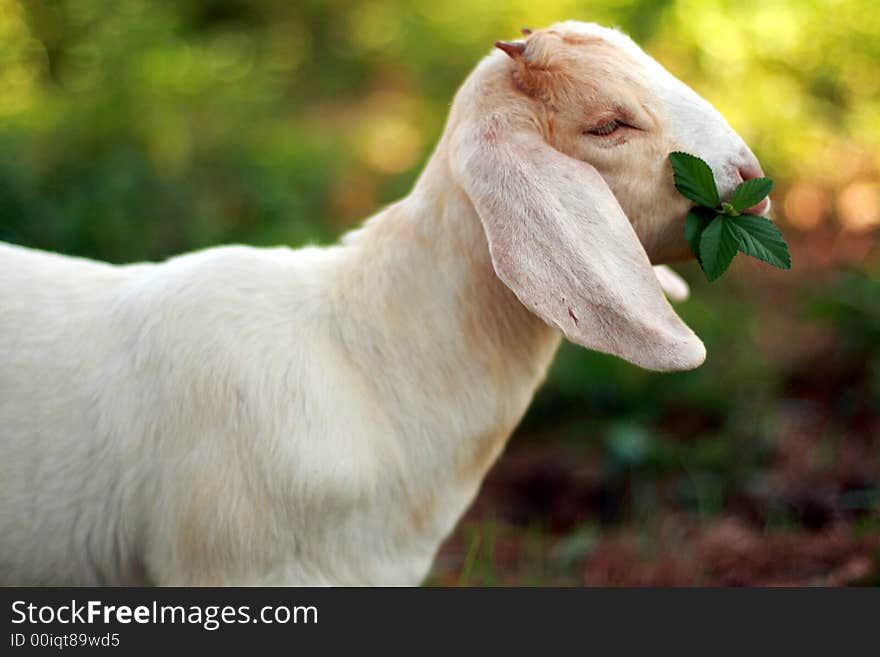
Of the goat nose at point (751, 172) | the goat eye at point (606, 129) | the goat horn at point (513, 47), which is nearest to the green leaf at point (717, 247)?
the goat nose at point (751, 172)

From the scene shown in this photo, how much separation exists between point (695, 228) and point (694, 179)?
14cm

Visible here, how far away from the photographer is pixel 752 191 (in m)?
2.49

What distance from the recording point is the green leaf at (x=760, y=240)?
254 centimetres

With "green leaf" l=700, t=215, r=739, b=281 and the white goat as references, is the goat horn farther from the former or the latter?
"green leaf" l=700, t=215, r=739, b=281

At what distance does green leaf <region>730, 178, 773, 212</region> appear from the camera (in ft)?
8.17

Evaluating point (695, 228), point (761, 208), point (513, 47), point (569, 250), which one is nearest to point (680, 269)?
point (761, 208)

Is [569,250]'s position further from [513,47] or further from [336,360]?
[336,360]

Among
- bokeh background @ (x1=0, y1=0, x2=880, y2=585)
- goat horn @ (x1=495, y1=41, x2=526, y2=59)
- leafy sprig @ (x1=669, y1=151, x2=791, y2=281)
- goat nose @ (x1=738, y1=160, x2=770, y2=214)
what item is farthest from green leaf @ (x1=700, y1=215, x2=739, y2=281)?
bokeh background @ (x1=0, y1=0, x2=880, y2=585)

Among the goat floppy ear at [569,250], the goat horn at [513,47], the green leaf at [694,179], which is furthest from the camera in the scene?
the goat horn at [513,47]

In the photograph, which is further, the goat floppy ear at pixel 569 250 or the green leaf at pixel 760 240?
the green leaf at pixel 760 240

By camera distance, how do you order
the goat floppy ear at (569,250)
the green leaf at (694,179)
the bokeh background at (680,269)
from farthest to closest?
the bokeh background at (680,269) < the green leaf at (694,179) < the goat floppy ear at (569,250)

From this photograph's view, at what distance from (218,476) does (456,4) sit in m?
8.04

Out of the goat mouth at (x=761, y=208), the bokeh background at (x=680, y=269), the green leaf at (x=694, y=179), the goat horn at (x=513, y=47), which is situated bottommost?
the bokeh background at (x=680, y=269)

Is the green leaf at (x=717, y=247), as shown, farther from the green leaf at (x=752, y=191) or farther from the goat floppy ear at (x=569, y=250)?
the goat floppy ear at (x=569, y=250)
